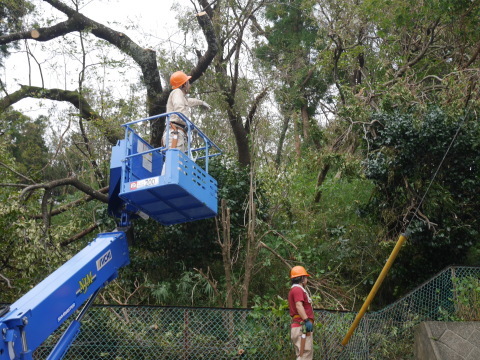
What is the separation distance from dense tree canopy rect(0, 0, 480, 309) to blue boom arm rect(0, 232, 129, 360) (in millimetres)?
3350

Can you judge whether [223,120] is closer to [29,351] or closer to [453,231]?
[453,231]

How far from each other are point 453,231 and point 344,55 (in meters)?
6.61

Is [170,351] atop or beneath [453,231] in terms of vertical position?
beneath

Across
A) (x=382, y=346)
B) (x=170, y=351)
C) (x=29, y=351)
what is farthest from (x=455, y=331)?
(x=29, y=351)

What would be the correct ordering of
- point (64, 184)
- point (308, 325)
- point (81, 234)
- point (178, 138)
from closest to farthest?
1. point (308, 325)
2. point (178, 138)
3. point (64, 184)
4. point (81, 234)

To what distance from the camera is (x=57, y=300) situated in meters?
4.71

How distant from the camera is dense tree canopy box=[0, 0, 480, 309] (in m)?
9.81

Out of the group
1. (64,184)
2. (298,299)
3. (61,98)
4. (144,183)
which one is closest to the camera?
(144,183)

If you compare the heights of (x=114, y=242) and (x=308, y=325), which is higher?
(x=114, y=242)

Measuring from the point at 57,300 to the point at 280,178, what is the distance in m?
7.33

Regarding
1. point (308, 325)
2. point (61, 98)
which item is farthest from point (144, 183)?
point (61, 98)

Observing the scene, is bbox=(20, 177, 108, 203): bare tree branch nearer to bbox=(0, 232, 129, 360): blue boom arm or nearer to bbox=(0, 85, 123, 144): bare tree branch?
bbox=(0, 85, 123, 144): bare tree branch

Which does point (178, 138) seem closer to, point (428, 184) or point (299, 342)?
point (299, 342)

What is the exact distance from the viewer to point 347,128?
11867mm
